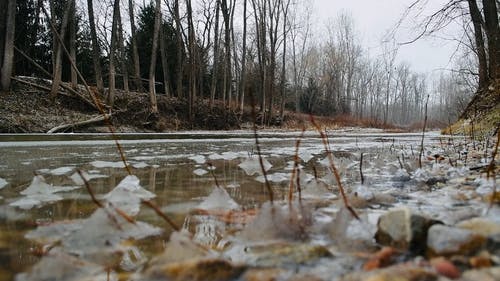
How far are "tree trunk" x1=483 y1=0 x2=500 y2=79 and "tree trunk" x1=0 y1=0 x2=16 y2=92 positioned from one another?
13.9 m

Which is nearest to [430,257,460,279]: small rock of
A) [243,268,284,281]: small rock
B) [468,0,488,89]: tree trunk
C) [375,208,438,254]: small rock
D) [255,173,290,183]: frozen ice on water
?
[375,208,438,254]: small rock

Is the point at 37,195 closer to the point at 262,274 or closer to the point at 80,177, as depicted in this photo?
the point at 80,177

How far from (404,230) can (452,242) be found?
5.3 inches

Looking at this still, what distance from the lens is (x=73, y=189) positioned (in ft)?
7.30

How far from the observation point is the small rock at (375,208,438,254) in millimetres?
1077

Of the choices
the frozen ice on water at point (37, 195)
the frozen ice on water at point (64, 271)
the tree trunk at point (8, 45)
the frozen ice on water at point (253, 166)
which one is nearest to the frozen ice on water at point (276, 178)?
the frozen ice on water at point (253, 166)

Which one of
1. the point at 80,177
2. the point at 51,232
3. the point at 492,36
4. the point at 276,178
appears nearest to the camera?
the point at 51,232

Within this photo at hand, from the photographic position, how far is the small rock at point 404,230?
1.08 meters

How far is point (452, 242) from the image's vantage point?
1.01 m

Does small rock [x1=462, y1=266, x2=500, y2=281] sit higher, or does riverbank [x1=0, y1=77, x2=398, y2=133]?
riverbank [x1=0, y1=77, x2=398, y2=133]

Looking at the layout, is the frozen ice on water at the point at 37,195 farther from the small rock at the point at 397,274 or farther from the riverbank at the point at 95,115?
the riverbank at the point at 95,115

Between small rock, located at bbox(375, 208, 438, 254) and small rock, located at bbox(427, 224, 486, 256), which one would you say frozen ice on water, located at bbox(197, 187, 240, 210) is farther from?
small rock, located at bbox(427, 224, 486, 256)

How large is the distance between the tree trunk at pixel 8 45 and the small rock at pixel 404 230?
13867mm

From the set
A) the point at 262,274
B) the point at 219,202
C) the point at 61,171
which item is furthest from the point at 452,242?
the point at 61,171
